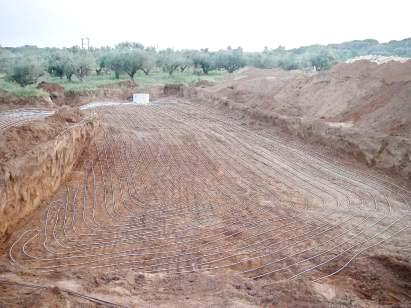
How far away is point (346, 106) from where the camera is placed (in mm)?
17531

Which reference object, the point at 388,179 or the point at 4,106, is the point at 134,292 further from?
the point at 4,106

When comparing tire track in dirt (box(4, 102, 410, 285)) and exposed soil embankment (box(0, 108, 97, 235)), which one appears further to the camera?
exposed soil embankment (box(0, 108, 97, 235))

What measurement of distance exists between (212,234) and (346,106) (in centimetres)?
1127

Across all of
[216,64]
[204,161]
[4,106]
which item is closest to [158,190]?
[204,161]

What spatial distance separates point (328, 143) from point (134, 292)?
10.7 metres

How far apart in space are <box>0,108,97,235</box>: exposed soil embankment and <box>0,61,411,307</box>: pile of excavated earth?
43 millimetres

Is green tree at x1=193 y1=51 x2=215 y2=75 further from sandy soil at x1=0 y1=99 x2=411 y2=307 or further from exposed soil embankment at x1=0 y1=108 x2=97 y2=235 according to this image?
exposed soil embankment at x1=0 y1=108 x2=97 y2=235

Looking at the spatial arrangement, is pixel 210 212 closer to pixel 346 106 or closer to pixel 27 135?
pixel 27 135

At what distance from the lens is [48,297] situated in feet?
18.7

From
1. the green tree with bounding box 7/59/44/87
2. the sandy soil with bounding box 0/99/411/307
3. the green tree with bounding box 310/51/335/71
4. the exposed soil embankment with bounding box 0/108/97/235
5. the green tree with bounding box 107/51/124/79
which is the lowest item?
the sandy soil with bounding box 0/99/411/307

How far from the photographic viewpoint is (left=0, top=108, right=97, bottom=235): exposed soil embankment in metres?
8.48

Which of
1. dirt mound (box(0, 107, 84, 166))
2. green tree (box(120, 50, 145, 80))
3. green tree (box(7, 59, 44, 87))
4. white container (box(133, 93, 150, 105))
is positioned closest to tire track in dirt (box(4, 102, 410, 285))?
dirt mound (box(0, 107, 84, 166))

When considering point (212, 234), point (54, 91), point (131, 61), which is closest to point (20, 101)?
point (54, 91)

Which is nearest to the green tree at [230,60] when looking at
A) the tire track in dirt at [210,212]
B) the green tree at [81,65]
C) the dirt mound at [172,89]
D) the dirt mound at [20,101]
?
the green tree at [81,65]
